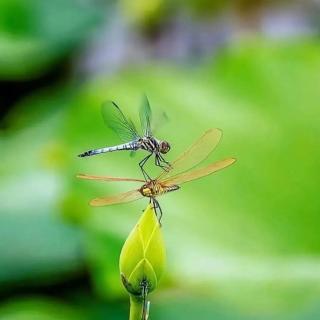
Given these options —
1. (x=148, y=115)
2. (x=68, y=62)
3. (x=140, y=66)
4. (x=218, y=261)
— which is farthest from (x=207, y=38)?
(x=148, y=115)

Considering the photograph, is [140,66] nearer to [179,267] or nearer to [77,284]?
[77,284]

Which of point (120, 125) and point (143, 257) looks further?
point (120, 125)

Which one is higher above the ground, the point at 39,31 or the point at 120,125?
the point at 39,31

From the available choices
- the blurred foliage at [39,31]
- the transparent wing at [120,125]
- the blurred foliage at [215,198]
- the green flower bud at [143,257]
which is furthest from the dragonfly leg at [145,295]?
the blurred foliage at [39,31]

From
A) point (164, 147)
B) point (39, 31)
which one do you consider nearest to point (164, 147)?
point (164, 147)

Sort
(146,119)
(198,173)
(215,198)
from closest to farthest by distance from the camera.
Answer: (198,173) → (146,119) → (215,198)

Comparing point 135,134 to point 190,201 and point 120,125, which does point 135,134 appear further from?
point 190,201

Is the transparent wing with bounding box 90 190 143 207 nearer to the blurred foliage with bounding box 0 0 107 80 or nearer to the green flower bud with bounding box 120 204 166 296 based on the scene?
the green flower bud with bounding box 120 204 166 296
